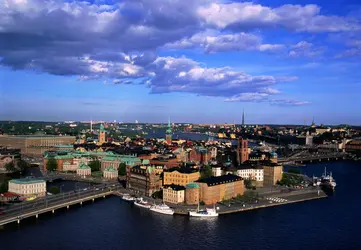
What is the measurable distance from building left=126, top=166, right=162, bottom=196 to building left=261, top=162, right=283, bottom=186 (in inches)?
440

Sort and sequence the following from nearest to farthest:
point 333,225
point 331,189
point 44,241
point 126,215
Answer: point 44,241, point 333,225, point 126,215, point 331,189

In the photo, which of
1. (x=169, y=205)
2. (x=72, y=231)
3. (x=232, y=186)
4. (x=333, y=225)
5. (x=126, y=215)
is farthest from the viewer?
(x=232, y=186)

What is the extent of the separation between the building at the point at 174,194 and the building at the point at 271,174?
12178 mm

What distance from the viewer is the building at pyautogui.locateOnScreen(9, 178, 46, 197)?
32.9 m

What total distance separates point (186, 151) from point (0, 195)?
30.1m

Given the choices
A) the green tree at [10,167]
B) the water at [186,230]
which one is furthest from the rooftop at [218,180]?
the green tree at [10,167]

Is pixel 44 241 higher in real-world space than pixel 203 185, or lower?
lower

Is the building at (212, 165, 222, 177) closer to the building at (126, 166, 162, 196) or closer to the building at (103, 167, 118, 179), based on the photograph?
the building at (126, 166, 162, 196)

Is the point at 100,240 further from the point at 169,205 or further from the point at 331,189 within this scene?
the point at 331,189

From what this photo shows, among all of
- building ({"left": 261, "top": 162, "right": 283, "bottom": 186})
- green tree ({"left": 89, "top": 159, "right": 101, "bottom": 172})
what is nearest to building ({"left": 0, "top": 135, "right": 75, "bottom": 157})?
green tree ({"left": 89, "top": 159, "right": 101, "bottom": 172})

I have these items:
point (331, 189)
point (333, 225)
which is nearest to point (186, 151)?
point (331, 189)

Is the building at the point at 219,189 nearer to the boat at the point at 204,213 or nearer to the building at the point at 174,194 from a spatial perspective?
the building at the point at 174,194

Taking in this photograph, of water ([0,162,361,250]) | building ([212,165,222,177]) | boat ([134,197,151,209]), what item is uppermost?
building ([212,165,222,177])

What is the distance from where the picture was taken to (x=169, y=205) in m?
30.6
